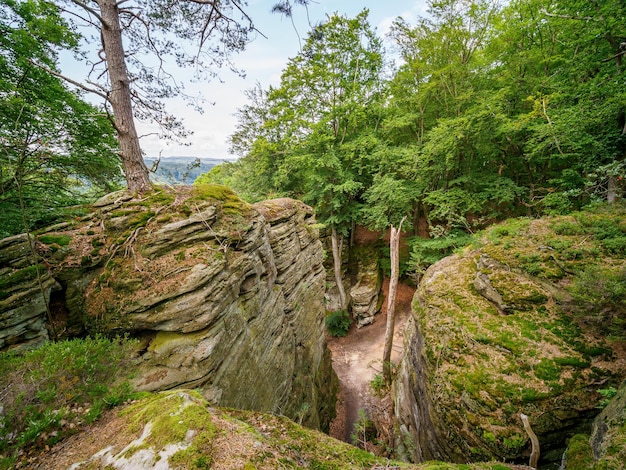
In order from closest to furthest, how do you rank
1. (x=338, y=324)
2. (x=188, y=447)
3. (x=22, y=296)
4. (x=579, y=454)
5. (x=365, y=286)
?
(x=188, y=447) < (x=579, y=454) < (x=22, y=296) < (x=338, y=324) < (x=365, y=286)

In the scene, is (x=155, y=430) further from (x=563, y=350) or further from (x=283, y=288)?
(x=563, y=350)

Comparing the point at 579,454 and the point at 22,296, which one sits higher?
the point at 22,296

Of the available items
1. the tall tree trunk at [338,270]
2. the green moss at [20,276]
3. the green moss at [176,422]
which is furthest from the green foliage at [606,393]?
the tall tree trunk at [338,270]

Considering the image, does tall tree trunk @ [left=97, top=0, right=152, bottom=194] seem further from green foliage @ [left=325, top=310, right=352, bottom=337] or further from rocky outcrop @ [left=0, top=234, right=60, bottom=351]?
green foliage @ [left=325, top=310, right=352, bottom=337]

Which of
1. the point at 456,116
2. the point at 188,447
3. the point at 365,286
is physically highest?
the point at 456,116

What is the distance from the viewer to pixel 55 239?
3.89 meters

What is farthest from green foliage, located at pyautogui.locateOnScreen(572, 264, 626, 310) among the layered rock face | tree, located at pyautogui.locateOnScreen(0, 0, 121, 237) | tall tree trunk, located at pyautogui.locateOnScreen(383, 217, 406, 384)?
tree, located at pyautogui.locateOnScreen(0, 0, 121, 237)

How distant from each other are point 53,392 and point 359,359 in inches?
485

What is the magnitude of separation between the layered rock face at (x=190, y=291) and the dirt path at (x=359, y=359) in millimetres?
3994

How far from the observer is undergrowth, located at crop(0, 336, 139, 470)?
76.9 inches

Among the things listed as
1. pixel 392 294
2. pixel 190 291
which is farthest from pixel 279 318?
pixel 392 294

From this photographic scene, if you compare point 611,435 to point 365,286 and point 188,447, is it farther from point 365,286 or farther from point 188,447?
point 365,286

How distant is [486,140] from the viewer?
33.7 ft

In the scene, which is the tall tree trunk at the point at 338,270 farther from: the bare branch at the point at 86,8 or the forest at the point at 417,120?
the bare branch at the point at 86,8
